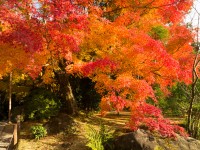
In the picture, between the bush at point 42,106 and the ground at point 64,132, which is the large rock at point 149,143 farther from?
the bush at point 42,106

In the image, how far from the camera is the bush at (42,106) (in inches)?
→ 545

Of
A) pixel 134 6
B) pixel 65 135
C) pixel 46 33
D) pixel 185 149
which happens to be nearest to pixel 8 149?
pixel 65 135

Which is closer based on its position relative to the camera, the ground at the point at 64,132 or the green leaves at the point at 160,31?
the ground at the point at 64,132

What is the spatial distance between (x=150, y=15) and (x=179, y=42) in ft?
6.92

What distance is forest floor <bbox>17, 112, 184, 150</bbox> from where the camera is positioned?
1120 cm

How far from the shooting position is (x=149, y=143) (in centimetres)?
946

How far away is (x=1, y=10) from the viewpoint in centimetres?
946

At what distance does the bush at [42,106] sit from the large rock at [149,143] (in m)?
5.13

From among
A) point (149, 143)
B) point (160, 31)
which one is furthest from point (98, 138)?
point (160, 31)

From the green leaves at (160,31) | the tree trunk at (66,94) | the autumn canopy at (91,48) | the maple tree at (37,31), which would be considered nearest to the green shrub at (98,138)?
the autumn canopy at (91,48)

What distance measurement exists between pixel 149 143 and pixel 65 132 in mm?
4638

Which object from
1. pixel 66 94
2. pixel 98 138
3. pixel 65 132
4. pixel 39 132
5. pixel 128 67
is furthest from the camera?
pixel 66 94

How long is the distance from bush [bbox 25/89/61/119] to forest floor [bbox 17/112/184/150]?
476mm

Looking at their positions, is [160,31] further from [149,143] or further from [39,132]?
[39,132]
